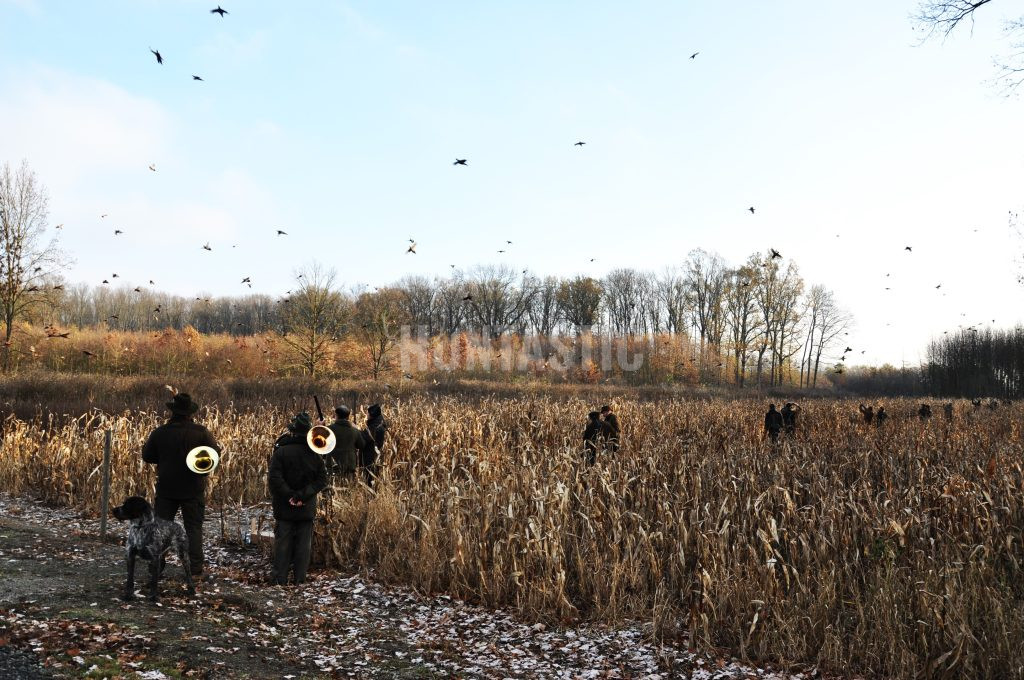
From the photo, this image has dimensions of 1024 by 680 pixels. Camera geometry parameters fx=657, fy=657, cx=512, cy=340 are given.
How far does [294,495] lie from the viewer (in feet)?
22.7

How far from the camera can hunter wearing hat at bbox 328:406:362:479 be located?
8867mm

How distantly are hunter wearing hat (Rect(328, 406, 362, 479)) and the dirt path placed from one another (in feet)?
6.67

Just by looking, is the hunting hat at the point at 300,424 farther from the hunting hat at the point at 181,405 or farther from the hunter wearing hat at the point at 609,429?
the hunter wearing hat at the point at 609,429

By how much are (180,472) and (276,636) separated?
2.07 meters

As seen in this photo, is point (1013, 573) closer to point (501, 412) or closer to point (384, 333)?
point (501, 412)

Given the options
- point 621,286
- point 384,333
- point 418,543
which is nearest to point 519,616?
point 418,543

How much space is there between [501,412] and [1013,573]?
11446mm

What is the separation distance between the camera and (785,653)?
5.28 meters

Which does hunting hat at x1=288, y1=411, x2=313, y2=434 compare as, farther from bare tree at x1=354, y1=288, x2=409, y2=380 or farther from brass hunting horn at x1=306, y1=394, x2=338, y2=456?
bare tree at x1=354, y1=288, x2=409, y2=380

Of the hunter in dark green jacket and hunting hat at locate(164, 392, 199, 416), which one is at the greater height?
hunting hat at locate(164, 392, 199, 416)

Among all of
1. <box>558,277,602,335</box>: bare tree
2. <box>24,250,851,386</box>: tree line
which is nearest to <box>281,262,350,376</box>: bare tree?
<box>24,250,851,386</box>: tree line

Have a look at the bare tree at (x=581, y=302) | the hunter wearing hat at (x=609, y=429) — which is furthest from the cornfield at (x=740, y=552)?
the bare tree at (x=581, y=302)

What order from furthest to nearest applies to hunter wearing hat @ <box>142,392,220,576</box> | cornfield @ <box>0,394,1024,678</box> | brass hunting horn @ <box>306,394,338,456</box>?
brass hunting horn @ <box>306,394,338,456</box>, hunter wearing hat @ <box>142,392,220,576</box>, cornfield @ <box>0,394,1024,678</box>

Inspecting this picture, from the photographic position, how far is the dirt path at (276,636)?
190 inches
